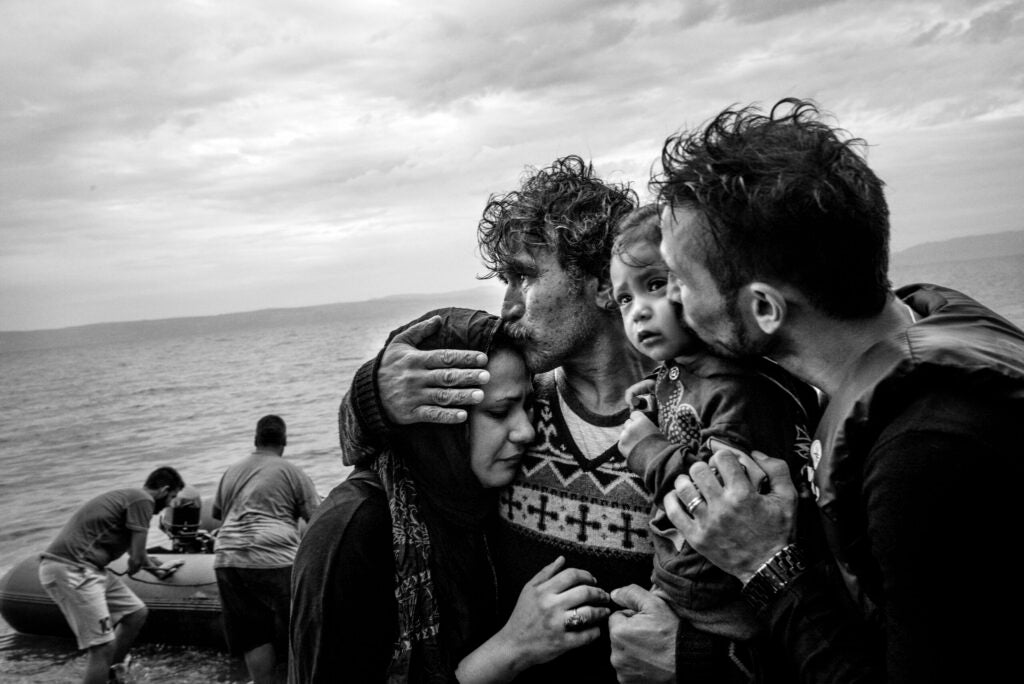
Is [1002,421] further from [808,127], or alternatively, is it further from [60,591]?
[60,591]

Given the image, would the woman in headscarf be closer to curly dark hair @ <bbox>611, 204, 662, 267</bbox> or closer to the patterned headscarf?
the patterned headscarf

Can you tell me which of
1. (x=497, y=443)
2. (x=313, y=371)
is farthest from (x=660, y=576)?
(x=313, y=371)

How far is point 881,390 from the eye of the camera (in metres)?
1.50

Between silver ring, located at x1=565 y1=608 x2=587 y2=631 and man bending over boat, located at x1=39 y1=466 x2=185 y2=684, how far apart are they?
7564mm

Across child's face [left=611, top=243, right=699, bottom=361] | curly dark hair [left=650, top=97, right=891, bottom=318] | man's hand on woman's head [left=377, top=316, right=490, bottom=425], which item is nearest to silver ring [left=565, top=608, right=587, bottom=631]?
man's hand on woman's head [left=377, top=316, right=490, bottom=425]

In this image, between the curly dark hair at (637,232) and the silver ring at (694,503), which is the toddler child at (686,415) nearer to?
the curly dark hair at (637,232)

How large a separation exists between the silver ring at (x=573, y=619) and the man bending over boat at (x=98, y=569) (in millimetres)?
7564

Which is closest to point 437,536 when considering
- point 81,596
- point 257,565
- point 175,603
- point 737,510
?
point 737,510

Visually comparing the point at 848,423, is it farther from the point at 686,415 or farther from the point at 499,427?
the point at 499,427

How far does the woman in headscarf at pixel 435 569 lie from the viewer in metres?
2.32

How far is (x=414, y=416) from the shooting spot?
7.85 ft

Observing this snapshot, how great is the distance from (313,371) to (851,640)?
58607 mm

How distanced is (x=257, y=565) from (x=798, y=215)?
7226 mm

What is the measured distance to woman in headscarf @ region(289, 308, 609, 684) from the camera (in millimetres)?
2320
